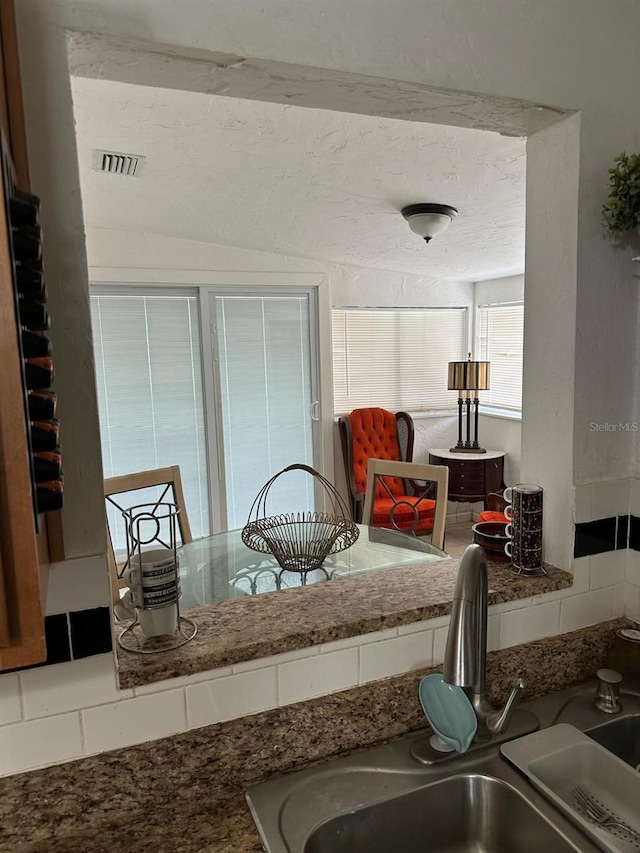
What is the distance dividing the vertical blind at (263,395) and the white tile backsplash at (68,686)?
3.18 metres

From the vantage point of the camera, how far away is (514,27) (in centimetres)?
107

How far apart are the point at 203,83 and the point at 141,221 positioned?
8.59 feet

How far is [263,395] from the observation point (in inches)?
164

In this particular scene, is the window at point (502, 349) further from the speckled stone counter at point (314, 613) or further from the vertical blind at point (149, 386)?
the speckled stone counter at point (314, 613)

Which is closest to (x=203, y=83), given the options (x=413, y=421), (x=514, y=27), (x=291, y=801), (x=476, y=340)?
(x=514, y=27)

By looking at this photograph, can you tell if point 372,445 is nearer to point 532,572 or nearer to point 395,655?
point 532,572

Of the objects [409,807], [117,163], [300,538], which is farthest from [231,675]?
[117,163]

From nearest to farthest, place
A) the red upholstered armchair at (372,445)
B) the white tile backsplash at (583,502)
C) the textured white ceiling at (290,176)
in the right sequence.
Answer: the white tile backsplash at (583,502) → the textured white ceiling at (290,176) → the red upholstered armchair at (372,445)

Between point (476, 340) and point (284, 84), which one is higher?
point (284, 84)

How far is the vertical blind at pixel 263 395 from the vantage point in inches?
159

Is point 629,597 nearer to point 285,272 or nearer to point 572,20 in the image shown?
point 572,20

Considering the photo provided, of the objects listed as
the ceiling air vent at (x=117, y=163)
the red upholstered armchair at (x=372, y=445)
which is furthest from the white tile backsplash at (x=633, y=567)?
the red upholstered armchair at (x=372, y=445)

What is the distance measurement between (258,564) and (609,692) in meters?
1.21

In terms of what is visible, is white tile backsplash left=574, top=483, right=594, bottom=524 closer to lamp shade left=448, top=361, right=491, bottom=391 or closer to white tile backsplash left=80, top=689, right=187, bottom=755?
white tile backsplash left=80, top=689, right=187, bottom=755
